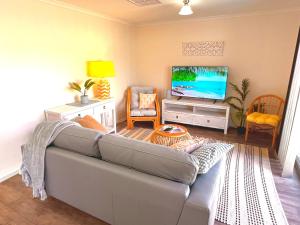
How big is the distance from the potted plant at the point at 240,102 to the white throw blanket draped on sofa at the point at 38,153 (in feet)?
Result: 10.6

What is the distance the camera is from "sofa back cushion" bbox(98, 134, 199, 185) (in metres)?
1.23

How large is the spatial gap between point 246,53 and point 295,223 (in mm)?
2970

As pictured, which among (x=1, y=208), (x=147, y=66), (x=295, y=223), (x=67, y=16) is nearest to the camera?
(x=295, y=223)

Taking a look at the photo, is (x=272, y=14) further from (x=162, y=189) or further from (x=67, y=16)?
(x=162, y=189)

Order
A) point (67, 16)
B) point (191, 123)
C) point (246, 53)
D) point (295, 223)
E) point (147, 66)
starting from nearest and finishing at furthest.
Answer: point (295, 223), point (67, 16), point (246, 53), point (191, 123), point (147, 66)

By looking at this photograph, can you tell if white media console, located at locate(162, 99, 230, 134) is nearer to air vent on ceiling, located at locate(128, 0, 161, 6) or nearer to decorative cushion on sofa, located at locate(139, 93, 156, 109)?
decorative cushion on sofa, located at locate(139, 93, 156, 109)

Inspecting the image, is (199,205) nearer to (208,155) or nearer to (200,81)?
(208,155)

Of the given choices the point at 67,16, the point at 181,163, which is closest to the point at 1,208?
the point at 181,163

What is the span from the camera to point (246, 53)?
145 inches

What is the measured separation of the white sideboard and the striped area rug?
2.22m

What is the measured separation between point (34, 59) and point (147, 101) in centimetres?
226

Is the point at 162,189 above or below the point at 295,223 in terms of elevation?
above

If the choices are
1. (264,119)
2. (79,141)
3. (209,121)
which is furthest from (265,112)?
(79,141)

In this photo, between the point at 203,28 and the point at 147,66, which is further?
the point at 147,66
